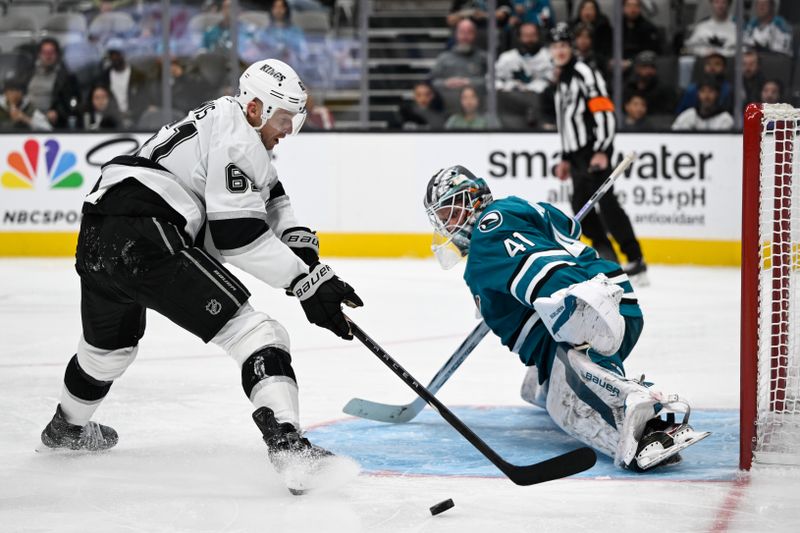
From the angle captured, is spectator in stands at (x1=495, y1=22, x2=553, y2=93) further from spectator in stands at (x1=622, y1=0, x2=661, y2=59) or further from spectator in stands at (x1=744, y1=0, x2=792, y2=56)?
spectator in stands at (x1=744, y1=0, x2=792, y2=56)

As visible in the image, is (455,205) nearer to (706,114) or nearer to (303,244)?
(303,244)

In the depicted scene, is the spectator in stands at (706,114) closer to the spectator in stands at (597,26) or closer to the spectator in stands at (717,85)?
the spectator in stands at (717,85)

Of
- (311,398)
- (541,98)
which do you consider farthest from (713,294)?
(311,398)

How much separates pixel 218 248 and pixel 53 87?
18.7ft

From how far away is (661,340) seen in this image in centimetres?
497

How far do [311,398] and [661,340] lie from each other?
5.60ft

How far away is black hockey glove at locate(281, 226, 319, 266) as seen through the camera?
3080 millimetres

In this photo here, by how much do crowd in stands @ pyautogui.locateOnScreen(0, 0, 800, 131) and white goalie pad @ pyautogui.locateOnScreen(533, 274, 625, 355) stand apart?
4806 mm

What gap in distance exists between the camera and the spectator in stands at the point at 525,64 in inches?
309

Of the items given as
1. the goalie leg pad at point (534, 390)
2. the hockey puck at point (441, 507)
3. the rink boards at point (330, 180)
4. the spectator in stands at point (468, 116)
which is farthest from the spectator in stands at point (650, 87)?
the hockey puck at point (441, 507)

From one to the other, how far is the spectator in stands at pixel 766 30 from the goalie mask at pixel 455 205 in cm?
476

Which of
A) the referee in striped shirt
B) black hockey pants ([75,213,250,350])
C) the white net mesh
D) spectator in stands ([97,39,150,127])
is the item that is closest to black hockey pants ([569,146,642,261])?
the referee in striped shirt

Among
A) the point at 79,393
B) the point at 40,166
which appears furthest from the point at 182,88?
the point at 79,393

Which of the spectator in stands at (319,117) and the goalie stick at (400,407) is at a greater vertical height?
the spectator in stands at (319,117)
